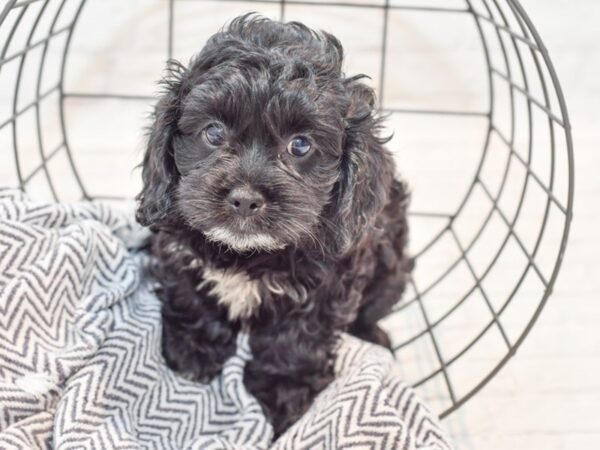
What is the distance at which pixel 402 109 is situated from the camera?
283cm

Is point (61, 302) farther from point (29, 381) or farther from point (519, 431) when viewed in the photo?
point (519, 431)

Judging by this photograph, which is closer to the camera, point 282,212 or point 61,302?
point 282,212

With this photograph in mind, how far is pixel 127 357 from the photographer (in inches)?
73.0

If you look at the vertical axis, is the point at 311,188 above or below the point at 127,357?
above

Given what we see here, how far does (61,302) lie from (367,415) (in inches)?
32.6

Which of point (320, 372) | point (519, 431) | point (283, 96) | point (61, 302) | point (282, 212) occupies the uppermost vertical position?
point (283, 96)

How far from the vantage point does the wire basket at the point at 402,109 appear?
2.57 m

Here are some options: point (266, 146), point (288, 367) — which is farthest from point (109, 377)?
point (266, 146)

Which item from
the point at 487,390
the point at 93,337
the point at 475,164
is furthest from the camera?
the point at 475,164

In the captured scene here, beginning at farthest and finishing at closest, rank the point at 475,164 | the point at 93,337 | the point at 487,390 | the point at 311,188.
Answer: the point at 475,164 → the point at 487,390 → the point at 93,337 → the point at 311,188

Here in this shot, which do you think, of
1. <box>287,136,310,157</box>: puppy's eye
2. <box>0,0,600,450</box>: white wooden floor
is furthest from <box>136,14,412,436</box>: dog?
<box>0,0,600,450</box>: white wooden floor

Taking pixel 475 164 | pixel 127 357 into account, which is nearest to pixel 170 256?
pixel 127 357

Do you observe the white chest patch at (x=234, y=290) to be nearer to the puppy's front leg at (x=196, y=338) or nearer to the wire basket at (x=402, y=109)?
the puppy's front leg at (x=196, y=338)

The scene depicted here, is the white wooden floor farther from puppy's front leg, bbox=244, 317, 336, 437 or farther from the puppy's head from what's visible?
the puppy's head
